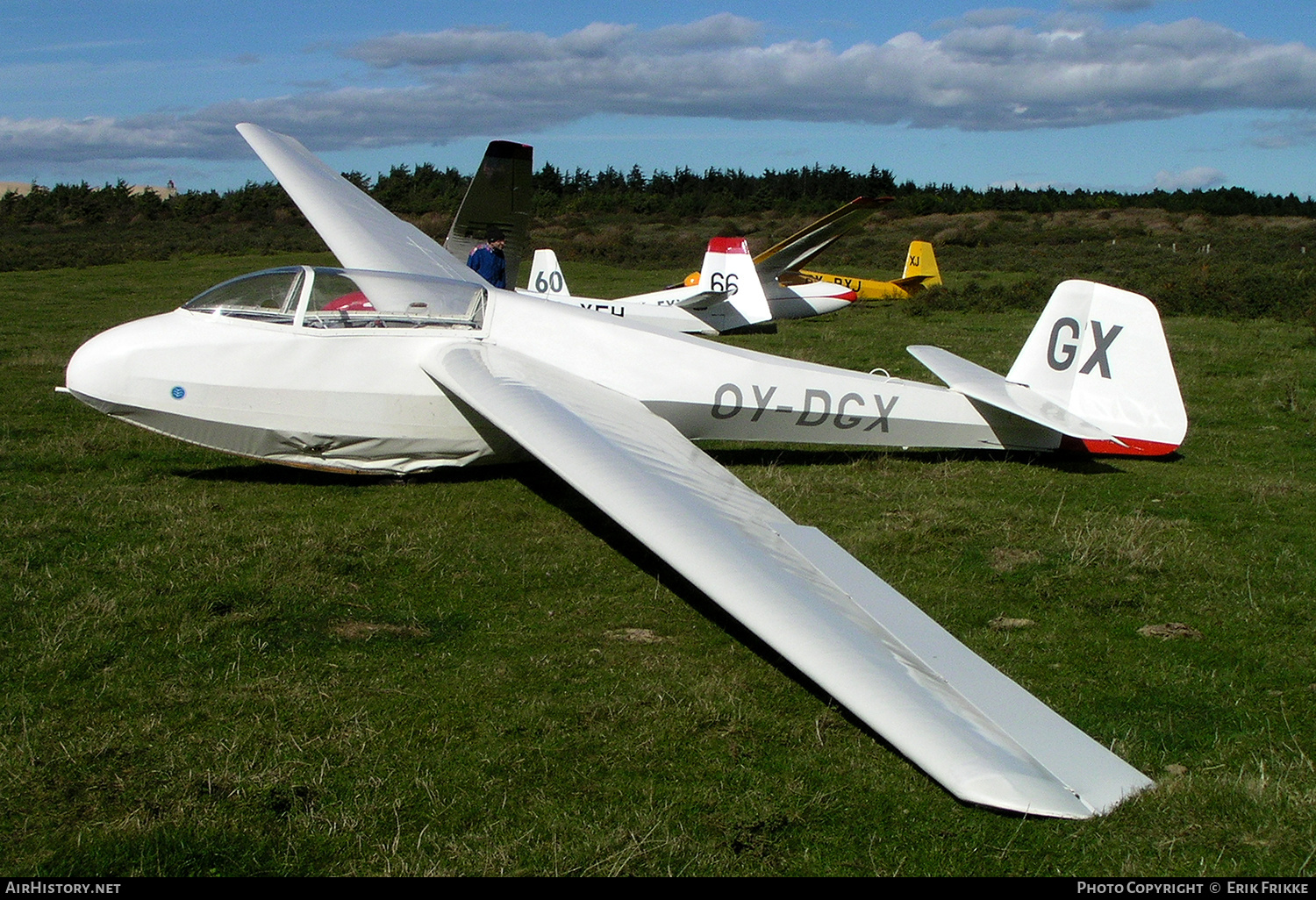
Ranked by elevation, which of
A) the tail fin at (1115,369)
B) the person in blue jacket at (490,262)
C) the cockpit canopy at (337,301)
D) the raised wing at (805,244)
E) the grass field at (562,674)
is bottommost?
the grass field at (562,674)

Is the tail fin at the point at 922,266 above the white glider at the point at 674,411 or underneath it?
above

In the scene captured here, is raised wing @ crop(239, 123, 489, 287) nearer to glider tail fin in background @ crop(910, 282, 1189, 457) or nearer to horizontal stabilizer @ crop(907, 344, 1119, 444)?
horizontal stabilizer @ crop(907, 344, 1119, 444)

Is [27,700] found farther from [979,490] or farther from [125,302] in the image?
[125,302]

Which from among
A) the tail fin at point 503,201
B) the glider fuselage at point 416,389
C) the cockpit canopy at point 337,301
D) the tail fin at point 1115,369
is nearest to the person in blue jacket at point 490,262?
the tail fin at point 503,201

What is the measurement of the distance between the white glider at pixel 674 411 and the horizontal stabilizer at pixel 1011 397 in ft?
0.12

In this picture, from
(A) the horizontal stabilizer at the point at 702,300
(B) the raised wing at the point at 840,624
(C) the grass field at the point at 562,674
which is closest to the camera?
(B) the raised wing at the point at 840,624

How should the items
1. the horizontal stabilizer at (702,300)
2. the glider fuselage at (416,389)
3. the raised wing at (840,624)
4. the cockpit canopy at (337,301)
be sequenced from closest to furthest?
the raised wing at (840,624), the glider fuselage at (416,389), the cockpit canopy at (337,301), the horizontal stabilizer at (702,300)

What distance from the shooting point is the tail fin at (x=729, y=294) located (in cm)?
1873

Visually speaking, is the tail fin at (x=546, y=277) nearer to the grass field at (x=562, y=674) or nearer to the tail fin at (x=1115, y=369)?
the grass field at (x=562, y=674)

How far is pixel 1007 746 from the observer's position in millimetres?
3346

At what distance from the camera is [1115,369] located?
8625 millimetres

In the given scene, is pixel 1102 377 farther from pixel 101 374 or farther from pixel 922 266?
pixel 922 266
